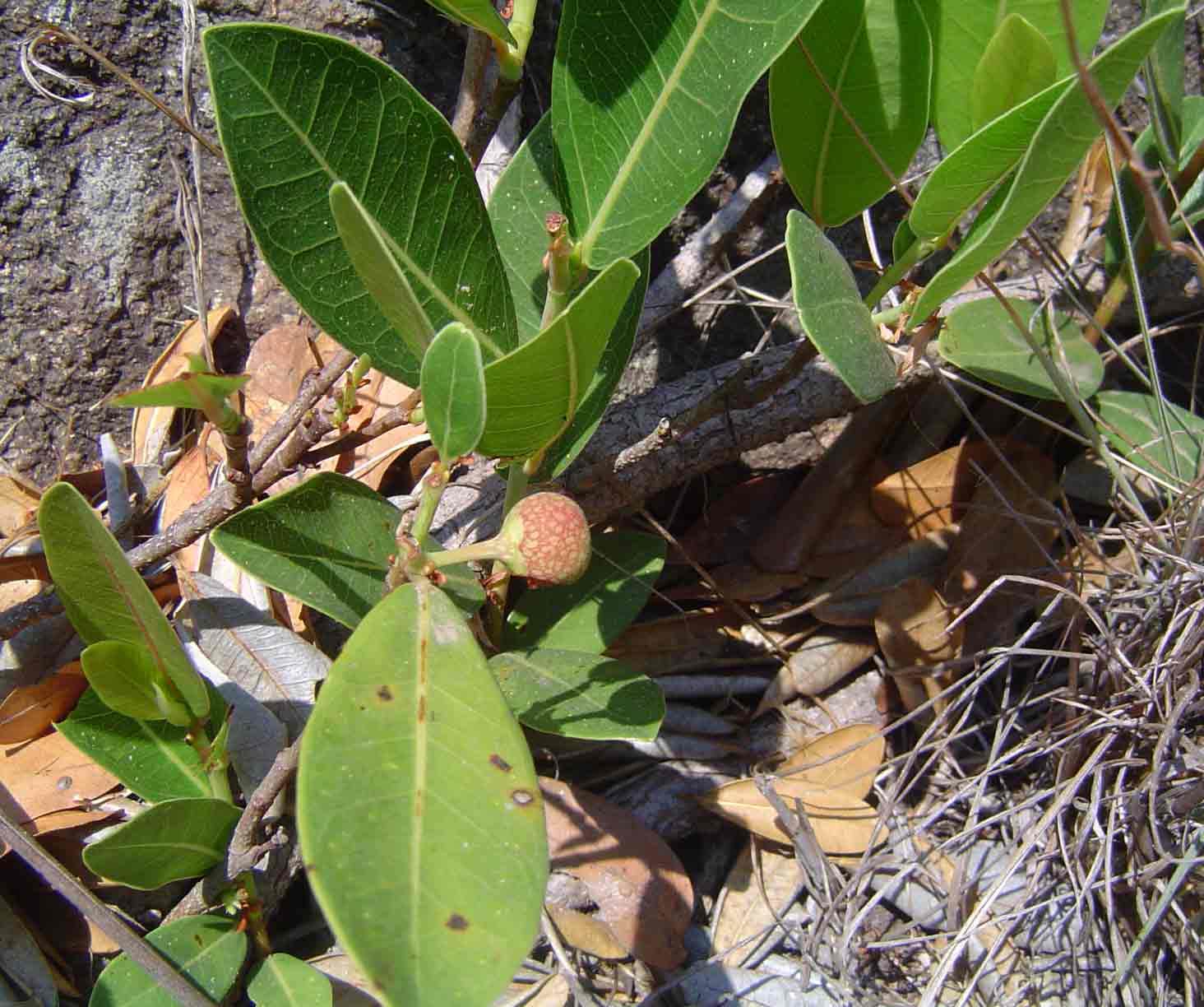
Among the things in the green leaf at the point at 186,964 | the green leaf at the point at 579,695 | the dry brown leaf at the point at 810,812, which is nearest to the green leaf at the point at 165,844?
the green leaf at the point at 186,964

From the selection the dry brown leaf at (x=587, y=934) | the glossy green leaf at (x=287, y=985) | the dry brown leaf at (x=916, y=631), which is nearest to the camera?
the glossy green leaf at (x=287, y=985)

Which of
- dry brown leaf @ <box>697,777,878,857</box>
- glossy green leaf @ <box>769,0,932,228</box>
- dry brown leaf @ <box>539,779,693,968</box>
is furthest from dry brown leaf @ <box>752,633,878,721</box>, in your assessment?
glossy green leaf @ <box>769,0,932,228</box>

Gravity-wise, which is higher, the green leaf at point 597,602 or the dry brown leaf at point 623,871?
the green leaf at point 597,602

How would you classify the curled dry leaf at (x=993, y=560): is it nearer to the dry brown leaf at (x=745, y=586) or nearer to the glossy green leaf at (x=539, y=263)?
the dry brown leaf at (x=745, y=586)

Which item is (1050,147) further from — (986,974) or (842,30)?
(986,974)

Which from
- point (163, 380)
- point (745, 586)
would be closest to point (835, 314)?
point (745, 586)

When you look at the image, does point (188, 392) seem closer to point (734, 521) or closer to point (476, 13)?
point (476, 13)

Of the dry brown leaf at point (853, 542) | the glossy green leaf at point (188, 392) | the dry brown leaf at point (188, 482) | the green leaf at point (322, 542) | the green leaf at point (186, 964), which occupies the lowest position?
the dry brown leaf at point (853, 542)
